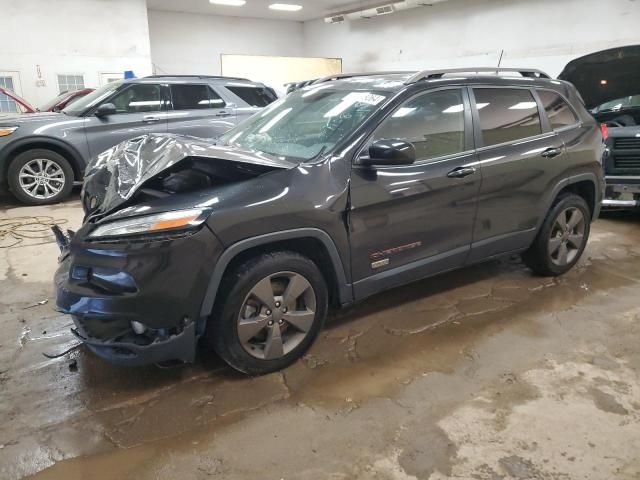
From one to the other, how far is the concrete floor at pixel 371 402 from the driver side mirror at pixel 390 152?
1.16m

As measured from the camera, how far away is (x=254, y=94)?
7.67 metres

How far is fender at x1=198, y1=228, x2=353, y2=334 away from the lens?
2322mm

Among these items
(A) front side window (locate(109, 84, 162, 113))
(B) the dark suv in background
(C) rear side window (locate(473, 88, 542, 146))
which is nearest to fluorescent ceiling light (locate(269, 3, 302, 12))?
(B) the dark suv in background

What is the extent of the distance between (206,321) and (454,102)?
211 centimetres

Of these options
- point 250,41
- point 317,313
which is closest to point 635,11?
point 317,313

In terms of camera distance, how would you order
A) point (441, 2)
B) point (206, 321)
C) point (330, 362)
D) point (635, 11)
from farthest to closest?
point (441, 2)
point (635, 11)
point (330, 362)
point (206, 321)

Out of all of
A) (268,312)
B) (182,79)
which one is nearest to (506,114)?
(268,312)

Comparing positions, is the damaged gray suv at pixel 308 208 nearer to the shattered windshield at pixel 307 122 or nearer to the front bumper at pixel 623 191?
the shattered windshield at pixel 307 122

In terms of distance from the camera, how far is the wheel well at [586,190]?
3963mm

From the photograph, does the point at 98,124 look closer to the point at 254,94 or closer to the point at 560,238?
the point at 254,94

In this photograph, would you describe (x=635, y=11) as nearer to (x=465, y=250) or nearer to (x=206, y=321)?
(x=465, y=250)

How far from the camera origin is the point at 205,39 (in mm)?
16359

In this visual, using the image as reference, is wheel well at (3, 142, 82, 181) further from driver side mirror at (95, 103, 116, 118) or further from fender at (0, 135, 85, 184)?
driver side mirror at (95, 103, 116, 118)

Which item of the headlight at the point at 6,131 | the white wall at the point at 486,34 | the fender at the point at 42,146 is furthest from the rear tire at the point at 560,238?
the white wall at the point at 486,34
